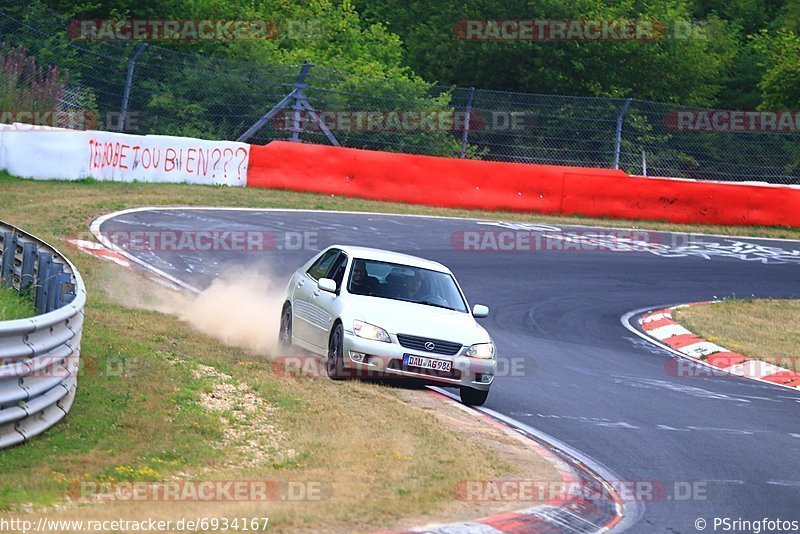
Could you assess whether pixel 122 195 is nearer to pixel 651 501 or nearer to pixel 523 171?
pixel 523 171

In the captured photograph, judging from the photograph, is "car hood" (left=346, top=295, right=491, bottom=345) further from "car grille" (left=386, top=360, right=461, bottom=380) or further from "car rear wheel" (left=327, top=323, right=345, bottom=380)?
"car grille" (left=386, top=360, right=461, bottom=380)

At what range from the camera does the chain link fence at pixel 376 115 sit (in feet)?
90.9

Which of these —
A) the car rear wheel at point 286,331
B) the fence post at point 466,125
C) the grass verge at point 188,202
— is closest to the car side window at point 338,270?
the car rear wheel at point 286,331

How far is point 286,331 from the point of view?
13.3 metres

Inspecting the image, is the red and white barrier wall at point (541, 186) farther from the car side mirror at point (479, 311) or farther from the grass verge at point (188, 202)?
the car side mirror at point (479, 311)

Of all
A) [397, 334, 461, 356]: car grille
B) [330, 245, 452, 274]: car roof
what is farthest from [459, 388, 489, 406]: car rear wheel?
[330, 245, 452, 274]: car roof

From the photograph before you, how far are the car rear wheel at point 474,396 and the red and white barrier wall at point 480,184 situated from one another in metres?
15.4

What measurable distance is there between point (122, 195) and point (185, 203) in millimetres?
1270

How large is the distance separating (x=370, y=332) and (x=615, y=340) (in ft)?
19.9

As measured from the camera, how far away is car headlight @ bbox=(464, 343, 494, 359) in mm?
11625

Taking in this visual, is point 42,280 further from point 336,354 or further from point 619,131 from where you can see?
point 619,131

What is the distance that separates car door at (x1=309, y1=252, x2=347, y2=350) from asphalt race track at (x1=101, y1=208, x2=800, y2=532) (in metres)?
1.77

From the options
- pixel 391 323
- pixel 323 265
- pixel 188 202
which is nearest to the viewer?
pixel 391 323

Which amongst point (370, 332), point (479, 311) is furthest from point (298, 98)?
point (370, 332)
